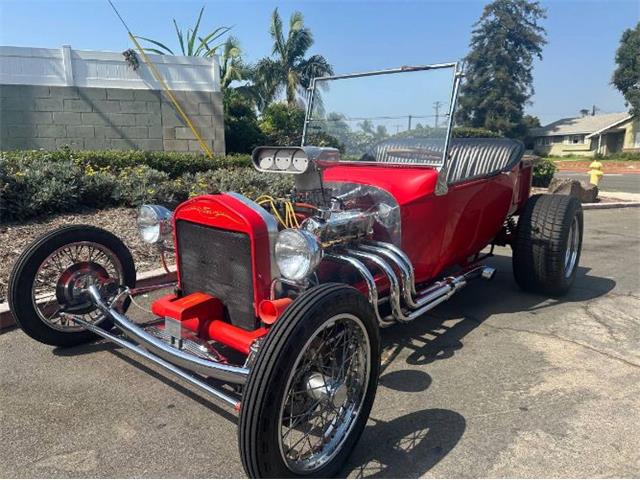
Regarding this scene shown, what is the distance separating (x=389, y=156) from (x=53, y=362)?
303 centimetres

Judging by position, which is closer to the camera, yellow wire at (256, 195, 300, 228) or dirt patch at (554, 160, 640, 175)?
yellow wire at (256, 195, 300, 228)

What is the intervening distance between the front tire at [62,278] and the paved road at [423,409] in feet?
0.66

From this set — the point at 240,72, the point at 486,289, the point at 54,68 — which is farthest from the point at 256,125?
the point at 486,289

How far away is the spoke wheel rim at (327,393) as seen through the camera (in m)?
2.23

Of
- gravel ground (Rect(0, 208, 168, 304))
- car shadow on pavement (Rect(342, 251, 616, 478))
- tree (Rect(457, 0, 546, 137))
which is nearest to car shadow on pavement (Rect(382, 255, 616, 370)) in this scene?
car shadow on pavement (Rect(342, 251, 616, 478))

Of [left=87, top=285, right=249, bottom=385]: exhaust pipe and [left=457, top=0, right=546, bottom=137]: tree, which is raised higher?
[left=457, top=0, right=546, bottom=137]: tree

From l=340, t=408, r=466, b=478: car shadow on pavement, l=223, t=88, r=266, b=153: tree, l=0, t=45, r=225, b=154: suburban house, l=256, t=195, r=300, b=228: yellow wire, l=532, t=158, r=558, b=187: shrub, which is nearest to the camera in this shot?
l=340, t=408, r=466, b=478: car shadow on pavement

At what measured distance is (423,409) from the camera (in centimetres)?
279

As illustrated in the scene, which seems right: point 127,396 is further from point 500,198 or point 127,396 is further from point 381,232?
point 500,198

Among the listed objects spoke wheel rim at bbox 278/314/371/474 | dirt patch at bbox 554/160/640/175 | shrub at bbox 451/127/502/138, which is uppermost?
shrub at bbox 451/127/502/138

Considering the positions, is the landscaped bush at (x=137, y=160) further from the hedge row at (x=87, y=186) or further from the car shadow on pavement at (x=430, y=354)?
the car shadow on pavement at (x=430, y=354)

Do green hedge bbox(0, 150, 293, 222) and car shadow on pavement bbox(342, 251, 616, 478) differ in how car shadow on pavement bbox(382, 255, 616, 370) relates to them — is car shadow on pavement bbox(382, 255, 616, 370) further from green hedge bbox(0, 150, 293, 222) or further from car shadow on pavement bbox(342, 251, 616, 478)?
green hedge bbox(0, 150, 293, 222)

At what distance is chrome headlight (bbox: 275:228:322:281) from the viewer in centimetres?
253

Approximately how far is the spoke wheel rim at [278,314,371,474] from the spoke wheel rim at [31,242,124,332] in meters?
1.80
